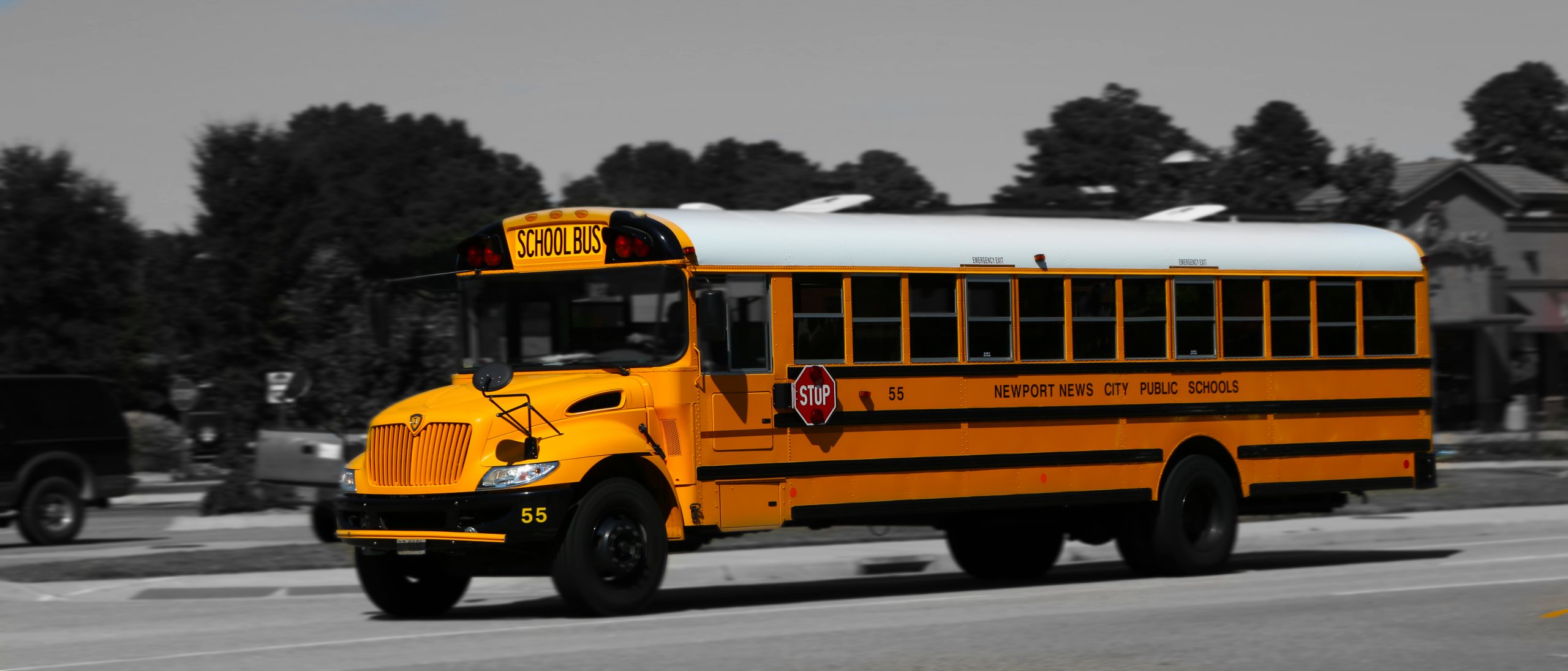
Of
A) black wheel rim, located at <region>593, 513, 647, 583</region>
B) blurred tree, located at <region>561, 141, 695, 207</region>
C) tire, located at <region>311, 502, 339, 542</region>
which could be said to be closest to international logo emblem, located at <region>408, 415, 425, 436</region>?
black wheel rim, located at <region>593, 513, 647, 583</region>

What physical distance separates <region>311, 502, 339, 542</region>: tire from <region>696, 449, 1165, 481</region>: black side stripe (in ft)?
23.7

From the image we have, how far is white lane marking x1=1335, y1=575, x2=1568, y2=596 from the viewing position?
43.5 feet

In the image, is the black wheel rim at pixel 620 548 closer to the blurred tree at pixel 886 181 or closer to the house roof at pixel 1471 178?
the house roof at pixel 1471 178

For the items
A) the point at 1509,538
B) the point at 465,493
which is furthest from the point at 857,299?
the point at 1509,538

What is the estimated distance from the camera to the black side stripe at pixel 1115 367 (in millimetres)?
13117

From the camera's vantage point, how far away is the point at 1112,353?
14.5m

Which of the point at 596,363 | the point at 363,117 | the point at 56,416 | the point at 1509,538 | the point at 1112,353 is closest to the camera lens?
the point at 596,363

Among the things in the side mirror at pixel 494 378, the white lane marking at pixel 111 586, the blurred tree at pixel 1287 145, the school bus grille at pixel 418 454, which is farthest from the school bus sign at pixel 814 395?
the blurred tree at pixel 1287 145

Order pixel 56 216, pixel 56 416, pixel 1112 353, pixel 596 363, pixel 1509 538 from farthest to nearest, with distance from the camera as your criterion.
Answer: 1. pixel 56 216
2. pixel 56 416
3. pixel 1509 538
4. pixel 1112 353
5. pixel 596 363

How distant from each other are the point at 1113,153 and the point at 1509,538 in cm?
9311

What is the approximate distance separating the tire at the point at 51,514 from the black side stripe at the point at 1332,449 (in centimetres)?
1331

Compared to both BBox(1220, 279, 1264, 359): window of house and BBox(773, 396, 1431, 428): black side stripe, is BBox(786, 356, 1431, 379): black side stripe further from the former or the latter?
BBox(773, 396, 1431, 428): black side stripe

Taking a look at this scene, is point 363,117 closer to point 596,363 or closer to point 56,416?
point 56,416

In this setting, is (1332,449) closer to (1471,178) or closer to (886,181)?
(1471,178)
